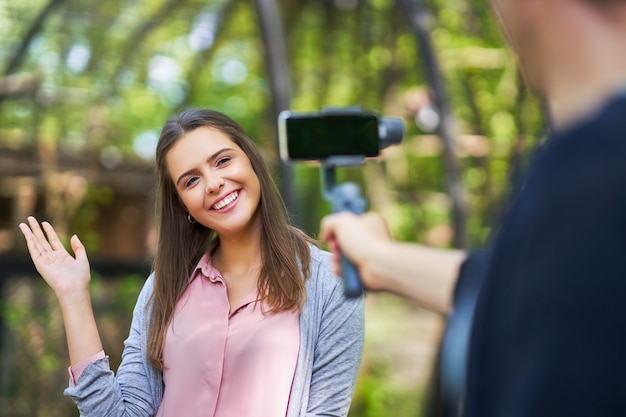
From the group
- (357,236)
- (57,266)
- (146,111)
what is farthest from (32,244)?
(146,111)

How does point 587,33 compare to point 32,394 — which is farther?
point 32,394

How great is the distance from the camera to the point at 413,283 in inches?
39.8

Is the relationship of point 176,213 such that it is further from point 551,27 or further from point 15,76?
point 15,76

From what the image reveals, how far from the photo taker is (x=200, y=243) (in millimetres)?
1808

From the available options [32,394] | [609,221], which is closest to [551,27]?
[609,221]

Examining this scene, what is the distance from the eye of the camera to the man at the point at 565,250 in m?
0.73

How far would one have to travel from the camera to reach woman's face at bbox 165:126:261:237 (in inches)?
65.6

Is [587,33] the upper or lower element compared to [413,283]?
upper

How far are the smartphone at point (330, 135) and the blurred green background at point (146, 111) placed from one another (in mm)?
2513

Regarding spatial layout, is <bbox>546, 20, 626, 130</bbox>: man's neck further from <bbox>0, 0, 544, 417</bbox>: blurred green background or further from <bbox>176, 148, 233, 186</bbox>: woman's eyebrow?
<bbox>0, 0, 544, 417</bbox>: blurred green background

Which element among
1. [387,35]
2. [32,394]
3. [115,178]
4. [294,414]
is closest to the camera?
[294,414]

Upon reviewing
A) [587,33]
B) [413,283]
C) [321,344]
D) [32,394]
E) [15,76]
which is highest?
[15,76]

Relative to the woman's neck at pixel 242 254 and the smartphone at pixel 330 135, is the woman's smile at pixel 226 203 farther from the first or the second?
the smartphone at pixel 330 135

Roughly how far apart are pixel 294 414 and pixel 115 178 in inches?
151
